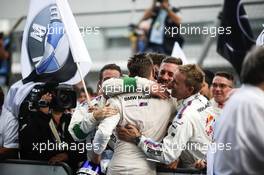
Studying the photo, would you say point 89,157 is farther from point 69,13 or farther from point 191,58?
point 191,58

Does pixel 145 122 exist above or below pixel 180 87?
below

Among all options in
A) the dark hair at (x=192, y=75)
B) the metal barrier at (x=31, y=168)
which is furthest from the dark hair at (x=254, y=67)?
the metal barrier at (x=31, y=168)

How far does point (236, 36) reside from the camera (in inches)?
289

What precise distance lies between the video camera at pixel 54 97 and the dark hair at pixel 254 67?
8.35 ft

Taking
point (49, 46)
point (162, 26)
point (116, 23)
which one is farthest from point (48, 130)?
point (116, 23)

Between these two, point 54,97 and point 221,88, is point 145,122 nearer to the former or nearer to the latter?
point 54,97

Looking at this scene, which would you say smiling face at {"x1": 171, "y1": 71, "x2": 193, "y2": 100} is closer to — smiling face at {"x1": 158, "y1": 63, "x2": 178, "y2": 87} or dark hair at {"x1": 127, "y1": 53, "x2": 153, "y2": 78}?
dark hair at {"x1": 127, "y1": 53, "x2": 153, "y2": 78}

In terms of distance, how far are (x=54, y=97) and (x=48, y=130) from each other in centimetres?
32

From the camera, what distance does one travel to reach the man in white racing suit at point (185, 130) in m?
4.84

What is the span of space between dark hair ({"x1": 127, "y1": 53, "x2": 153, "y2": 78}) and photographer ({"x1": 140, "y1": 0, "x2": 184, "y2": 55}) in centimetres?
420

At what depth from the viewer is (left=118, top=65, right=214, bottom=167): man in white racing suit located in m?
4.84

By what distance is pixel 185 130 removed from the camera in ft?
15.9

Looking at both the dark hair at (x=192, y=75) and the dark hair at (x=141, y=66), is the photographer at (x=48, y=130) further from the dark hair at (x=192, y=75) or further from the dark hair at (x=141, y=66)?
the dark hair at (x=192, y=75)

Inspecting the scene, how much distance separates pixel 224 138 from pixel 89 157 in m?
2.05
